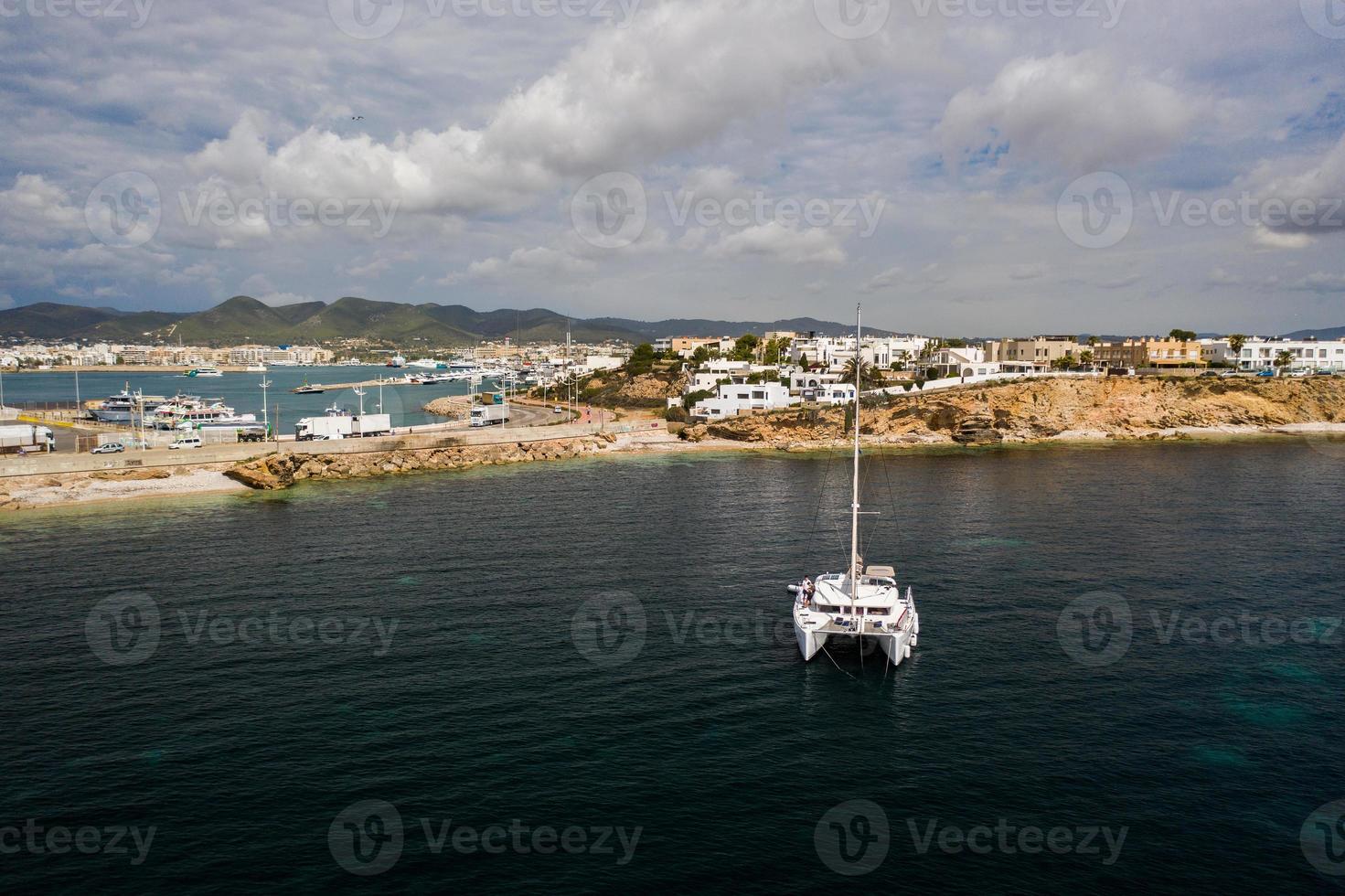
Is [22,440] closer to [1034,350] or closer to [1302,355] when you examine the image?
[1034,350]

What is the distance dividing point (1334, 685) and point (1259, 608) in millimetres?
10418

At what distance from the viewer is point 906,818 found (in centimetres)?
2509

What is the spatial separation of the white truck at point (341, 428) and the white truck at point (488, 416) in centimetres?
2088

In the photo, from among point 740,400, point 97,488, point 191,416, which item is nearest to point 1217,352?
point 740,400

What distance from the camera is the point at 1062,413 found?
13575 centimetres

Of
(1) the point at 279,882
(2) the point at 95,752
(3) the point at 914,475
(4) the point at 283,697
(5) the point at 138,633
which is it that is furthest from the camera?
(3) the point at 914,475

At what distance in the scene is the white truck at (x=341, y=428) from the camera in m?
100

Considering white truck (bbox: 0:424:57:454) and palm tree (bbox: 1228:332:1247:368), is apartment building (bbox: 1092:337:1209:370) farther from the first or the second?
white truck (bbox: 0:424:57:454)

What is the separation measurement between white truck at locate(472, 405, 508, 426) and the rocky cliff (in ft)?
112

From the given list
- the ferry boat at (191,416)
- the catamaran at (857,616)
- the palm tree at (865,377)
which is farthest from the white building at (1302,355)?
the ferry boat at (191,416)

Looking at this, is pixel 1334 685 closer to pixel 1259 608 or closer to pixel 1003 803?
pixel 1259 608

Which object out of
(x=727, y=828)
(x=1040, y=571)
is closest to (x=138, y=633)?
(x=727, y=828)

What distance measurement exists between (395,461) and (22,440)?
4273 cm

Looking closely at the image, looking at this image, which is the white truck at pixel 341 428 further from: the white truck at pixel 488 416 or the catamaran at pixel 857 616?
the catamaran at pixel 857 616
